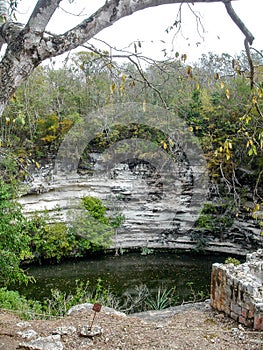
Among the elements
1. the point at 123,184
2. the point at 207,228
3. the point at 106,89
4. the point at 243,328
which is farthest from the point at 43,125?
the point at 243,328

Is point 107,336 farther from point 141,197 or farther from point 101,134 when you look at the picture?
point 101,134

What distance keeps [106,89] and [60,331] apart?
11.5 metres

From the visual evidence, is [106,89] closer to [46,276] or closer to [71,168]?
[71,168]

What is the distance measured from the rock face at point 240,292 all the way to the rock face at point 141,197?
6568 millimetres

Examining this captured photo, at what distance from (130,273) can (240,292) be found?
5.96 meters

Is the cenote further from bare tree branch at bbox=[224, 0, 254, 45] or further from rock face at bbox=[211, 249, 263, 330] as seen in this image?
bare tree branch at bbox=[224, 0, 254, 45]

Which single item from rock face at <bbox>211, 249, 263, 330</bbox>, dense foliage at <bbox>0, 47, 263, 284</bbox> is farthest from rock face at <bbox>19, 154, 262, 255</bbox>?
rock face at <bbox>211, 249, 263, 330</bbox>

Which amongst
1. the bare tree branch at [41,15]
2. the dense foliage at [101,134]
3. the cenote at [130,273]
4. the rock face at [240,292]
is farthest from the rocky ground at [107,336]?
the dense foliage at [101,134]

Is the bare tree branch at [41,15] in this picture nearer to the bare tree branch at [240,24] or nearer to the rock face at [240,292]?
the bare tree branch at [240,24]

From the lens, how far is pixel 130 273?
35.1ft

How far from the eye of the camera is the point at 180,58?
106 inches

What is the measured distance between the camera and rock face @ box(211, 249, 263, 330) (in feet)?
15.6

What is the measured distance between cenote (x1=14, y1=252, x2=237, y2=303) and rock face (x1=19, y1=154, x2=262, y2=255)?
0.69 metres

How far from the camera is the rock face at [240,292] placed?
474cm
